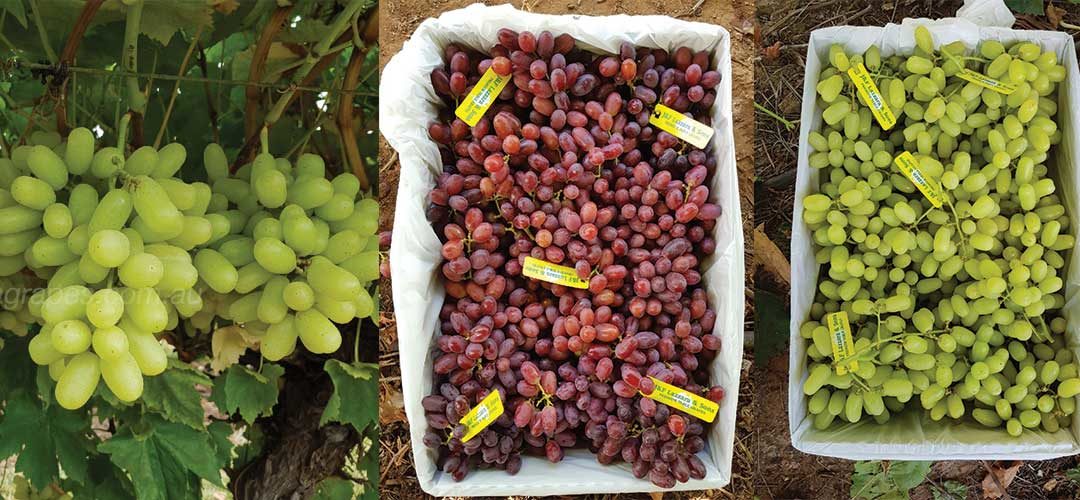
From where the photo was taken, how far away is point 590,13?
1.83 metres

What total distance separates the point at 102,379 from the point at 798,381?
1.11 m

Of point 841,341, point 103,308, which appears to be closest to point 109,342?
point 103,308

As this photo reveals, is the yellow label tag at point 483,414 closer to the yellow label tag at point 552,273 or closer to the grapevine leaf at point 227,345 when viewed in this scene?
the yellow label tag at point 552,273

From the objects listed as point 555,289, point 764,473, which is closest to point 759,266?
point 764,473

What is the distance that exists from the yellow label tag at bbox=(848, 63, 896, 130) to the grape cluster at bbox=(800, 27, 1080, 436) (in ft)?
0.06

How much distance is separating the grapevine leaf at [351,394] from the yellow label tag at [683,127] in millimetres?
647

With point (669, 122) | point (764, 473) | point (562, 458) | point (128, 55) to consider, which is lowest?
point (764, 473)

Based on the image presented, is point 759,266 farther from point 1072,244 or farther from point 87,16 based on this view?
point 87,16

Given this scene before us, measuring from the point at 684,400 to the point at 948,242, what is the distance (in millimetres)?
509

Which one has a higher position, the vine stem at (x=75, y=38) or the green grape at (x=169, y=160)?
the vine stem at (x=75, y=38)

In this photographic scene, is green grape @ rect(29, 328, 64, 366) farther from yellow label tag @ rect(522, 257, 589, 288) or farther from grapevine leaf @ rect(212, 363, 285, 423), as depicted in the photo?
yellow label tag @ rect(522, 257, 589, 288)

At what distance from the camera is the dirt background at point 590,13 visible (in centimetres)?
168

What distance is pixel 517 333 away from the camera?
4.31 ft

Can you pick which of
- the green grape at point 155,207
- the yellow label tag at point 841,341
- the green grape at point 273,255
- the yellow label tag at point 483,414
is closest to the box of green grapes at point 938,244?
the yellow label tag at point 841,341
